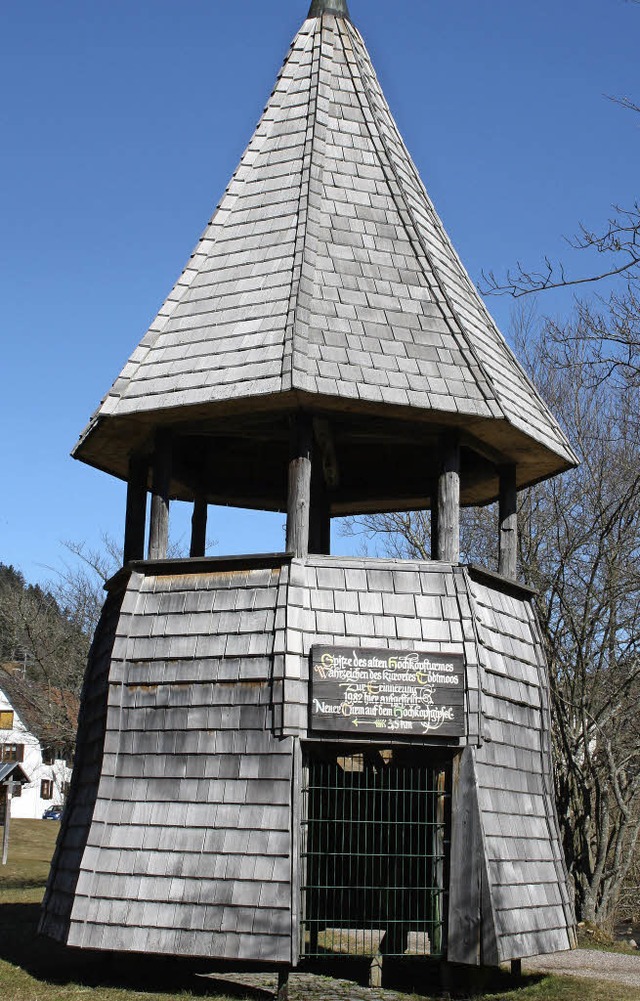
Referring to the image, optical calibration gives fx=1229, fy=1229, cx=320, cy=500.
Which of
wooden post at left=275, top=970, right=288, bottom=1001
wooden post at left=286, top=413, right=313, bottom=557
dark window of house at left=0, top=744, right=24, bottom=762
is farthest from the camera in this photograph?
dark window of house at left=0, top=744, right=24, bottom=762

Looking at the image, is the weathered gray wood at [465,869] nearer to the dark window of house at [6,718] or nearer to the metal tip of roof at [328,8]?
the metal tip of roof at [328,8]

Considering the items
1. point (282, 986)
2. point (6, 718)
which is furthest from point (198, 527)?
point (6, 718)

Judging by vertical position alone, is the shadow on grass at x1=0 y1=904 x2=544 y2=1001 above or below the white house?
below

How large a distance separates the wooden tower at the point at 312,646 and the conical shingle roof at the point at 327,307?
35 millimetres

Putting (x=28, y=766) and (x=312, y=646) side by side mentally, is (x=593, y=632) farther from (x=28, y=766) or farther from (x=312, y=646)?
(x=28, y=766)

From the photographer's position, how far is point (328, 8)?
15969mm

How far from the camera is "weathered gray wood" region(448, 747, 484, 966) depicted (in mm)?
10883

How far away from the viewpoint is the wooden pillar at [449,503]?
12.2 m

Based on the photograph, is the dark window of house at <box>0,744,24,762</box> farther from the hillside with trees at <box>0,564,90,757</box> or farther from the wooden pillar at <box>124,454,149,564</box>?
the wooden pillar at <box>124,454,149,564</box>

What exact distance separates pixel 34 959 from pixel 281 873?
151 inches

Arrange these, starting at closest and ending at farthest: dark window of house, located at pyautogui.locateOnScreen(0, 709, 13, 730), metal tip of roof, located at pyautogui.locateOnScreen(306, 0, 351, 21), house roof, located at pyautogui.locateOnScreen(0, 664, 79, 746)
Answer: metal tip of roof, located at pyautogui.locateOnScreen(306, 0, 351, 21) → house roof, located at pyautogui.locateOnScreen(0, 664, 79, 746) → dark window of house, located at pyautogui.locateOnScreen(0, 709, 13, 730)

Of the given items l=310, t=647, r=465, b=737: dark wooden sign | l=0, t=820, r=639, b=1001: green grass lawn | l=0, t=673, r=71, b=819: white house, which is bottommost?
l=0, t=820, r=639, b=1001: green grass lawn

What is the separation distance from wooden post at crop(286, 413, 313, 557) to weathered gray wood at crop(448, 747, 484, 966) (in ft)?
8.32

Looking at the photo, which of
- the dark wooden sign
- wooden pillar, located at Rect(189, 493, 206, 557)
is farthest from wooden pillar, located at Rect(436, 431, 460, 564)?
wooden pillar, located at Rect(189, 493, 206, 557)
